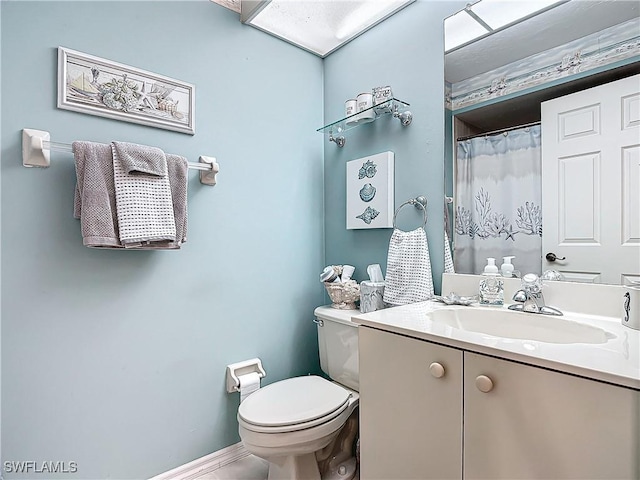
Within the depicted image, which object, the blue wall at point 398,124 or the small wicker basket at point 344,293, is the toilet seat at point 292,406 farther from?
the blue wall at point 398,124

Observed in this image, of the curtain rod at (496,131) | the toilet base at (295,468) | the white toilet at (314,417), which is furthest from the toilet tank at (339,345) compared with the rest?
the curtain rod at (496,131)

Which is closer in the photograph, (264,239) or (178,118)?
(178,118)

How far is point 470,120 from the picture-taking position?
1403 mm

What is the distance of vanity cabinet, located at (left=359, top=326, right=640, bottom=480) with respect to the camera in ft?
2.08

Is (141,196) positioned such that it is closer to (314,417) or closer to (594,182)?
(314,417)

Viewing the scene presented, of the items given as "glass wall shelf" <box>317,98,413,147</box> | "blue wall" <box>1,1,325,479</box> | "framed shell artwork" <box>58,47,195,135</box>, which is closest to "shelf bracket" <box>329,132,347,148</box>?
"glass wall shelf" <box>317,98,413,147</box>

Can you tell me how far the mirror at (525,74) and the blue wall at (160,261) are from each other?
0.85 m

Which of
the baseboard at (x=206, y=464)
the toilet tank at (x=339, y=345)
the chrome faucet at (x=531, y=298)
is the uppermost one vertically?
the chrome faucet at (x=531, y=298)

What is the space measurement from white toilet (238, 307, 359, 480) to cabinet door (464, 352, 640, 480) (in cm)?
58

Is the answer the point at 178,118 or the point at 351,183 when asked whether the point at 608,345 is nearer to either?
the point at 351,183

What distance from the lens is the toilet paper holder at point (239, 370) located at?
159 cm

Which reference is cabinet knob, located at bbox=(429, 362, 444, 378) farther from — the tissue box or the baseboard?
the baseboard

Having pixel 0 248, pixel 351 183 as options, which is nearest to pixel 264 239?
pixel 351 183

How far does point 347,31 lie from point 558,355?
1815 mm
